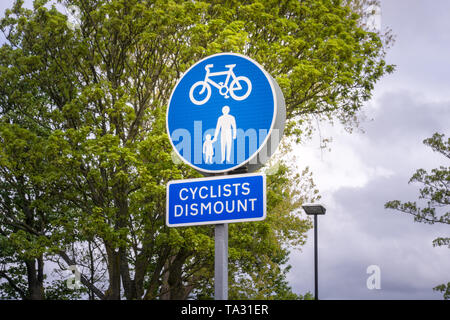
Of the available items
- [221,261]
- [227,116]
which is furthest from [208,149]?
[221,261]

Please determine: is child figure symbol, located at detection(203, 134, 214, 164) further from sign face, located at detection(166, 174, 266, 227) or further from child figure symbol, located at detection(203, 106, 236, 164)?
sign face, located at detection(166, 174, 266, 227)

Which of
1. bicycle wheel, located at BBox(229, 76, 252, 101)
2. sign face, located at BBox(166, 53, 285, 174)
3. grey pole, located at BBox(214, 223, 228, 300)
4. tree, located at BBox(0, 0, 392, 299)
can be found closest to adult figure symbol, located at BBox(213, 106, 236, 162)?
sign face, located at BBox(166, 53, 285, 174)

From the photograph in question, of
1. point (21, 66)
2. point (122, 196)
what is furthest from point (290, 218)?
point (21, 66)

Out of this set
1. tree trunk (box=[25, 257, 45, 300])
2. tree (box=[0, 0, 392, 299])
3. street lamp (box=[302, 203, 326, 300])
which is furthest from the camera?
tree trunk (box=[25, 257, 45, 300])

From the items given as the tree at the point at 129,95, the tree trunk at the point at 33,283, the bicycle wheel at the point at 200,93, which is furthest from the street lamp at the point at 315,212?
the bicycle wheel at the point at 200,93

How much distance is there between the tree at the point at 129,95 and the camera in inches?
521

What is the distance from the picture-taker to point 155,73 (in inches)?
593

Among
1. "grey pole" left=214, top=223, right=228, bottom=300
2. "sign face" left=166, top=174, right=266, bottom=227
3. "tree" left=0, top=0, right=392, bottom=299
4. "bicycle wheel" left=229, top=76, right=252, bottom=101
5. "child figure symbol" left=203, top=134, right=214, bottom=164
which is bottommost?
"grey pole" left=214, top=223, right=228, bottom=300

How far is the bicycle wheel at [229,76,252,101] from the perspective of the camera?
381cm

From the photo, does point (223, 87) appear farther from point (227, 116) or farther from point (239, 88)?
point (227, 116)

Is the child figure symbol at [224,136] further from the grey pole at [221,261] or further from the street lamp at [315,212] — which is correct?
the street lamp at [315,212]

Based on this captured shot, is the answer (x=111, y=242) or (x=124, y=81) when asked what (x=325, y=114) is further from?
(x=111, y=242)

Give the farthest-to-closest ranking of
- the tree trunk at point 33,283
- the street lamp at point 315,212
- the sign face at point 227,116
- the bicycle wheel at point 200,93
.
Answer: the tree trunk at point 33,283 → the street lamp at point 315,212 → the bicycle wheel at point 200,93 → the sign face at point 227,116

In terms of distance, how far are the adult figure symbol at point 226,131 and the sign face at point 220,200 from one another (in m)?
0.20
